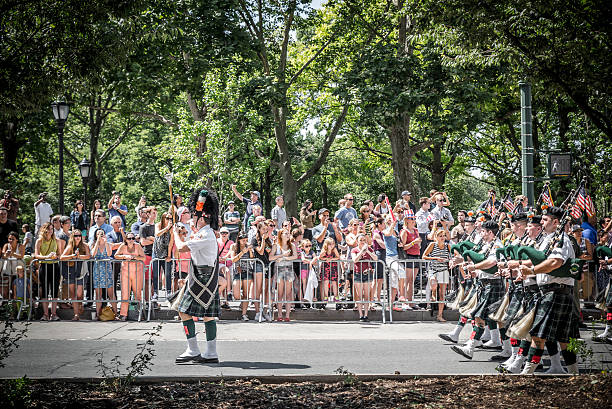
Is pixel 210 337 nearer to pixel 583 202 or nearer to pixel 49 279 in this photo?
pixel 49 279

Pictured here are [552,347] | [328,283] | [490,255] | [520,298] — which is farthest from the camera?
[328,283]

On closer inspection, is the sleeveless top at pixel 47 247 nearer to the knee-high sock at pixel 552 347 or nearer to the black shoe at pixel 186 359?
the black shoe at pixel 186 359

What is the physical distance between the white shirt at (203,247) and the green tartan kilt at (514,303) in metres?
3.93

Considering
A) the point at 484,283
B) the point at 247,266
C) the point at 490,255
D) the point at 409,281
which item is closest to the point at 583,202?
the point at 409,281

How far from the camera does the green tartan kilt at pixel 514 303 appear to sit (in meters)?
7.95

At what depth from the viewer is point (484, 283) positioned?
29.0 ft

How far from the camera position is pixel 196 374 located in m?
7.45

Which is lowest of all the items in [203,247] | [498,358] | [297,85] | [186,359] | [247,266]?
[498,358]

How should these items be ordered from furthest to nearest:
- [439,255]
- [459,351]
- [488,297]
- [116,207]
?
[116,207], [439,255], [459,351], [488,297]

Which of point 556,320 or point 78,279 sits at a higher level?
point 78,279

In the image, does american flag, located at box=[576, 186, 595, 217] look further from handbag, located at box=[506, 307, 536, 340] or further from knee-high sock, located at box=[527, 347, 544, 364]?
knee-high sock, located at box=[527, 347, 544, 364]


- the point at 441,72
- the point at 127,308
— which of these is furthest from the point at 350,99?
the point at 127,308

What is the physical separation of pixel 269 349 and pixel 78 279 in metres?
5.45

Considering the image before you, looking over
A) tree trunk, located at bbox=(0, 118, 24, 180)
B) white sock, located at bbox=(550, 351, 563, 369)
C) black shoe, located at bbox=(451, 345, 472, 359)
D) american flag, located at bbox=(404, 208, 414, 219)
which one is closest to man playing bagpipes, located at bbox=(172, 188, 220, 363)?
black shoe, located at bbox=(451, 345, 472, 359)
